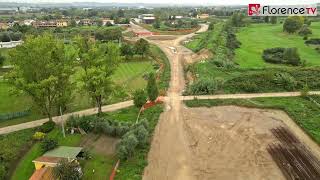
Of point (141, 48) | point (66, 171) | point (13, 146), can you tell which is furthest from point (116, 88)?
point (141, 48)

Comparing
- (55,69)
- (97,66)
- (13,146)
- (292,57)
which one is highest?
(55,69)

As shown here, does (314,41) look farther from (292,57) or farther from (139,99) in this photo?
(139,99)

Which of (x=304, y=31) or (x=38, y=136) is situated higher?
(x=304, y=31)

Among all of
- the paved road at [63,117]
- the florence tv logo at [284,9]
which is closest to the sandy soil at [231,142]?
the paved road at [63,117]

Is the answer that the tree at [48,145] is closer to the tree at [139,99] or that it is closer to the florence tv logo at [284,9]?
the tree at [139,99]

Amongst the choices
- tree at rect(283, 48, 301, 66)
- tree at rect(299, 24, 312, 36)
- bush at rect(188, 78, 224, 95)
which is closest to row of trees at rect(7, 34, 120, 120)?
bush at rect(188, 78, 224, 95)

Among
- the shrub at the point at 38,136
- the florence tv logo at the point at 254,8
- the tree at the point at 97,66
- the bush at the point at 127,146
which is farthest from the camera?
the florence tv logo at the point at 254,8
